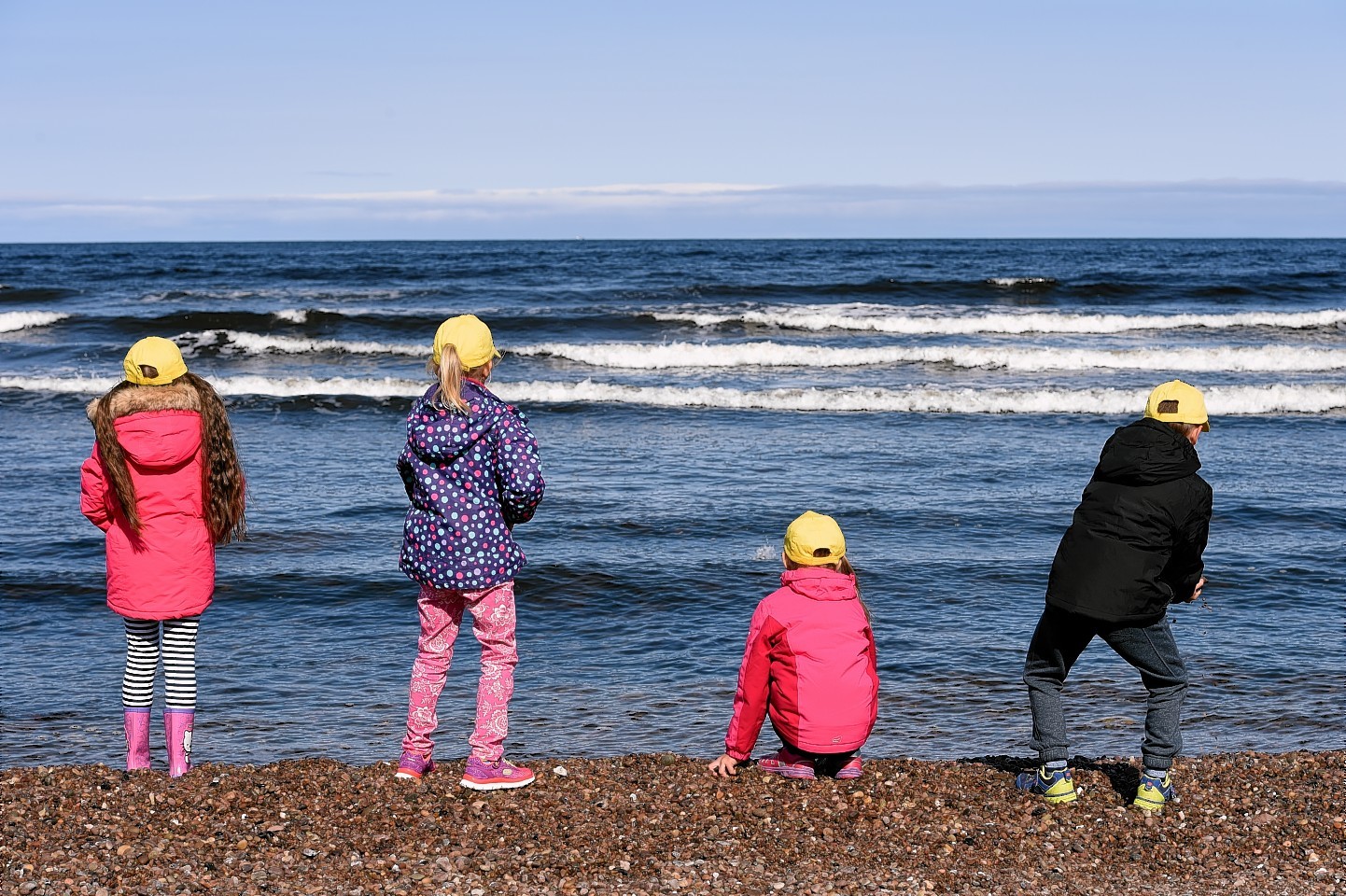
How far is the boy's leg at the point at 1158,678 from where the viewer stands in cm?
433

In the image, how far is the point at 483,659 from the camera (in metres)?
4.60

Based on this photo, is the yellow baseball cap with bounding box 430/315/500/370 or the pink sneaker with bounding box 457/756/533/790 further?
the pink sneaker with bounding box 457/756/533/790

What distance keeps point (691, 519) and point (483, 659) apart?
539 cm

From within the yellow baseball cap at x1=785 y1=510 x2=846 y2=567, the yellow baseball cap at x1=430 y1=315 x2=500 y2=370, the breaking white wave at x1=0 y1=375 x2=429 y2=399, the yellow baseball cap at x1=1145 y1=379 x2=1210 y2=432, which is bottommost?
the breaking white wave at x1=0 y1=375 x2=429 y2=399

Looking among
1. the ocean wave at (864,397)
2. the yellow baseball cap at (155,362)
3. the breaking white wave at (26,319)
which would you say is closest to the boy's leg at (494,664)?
the yellow baseball cap at (155,362)

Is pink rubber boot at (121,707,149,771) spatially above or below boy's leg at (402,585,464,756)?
below

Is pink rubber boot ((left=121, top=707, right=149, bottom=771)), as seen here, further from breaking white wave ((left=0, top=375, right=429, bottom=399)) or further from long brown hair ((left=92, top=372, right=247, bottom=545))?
breaking white wave ((left=0, top=375, right=429, bottom=399))

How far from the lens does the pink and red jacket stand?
4.70 m

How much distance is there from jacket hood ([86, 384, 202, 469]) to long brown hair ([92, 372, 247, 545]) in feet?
0.09

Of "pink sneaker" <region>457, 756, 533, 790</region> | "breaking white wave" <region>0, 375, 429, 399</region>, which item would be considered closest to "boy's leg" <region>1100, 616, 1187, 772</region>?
"pink sneaker" <region>457, 756, 533, 790</region>

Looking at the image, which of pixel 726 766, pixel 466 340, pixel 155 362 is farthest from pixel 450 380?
pixel 726 766

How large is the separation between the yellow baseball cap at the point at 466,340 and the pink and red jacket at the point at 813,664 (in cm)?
146

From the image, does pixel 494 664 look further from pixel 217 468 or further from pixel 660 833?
pixel 217 468

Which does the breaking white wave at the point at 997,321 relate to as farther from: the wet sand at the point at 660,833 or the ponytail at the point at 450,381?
the ponytail at the point at 450,381
